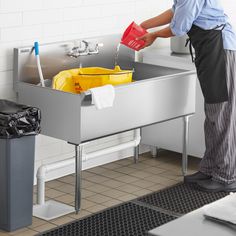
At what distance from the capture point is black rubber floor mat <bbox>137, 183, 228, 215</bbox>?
16.0 feet

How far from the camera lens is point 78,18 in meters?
5.34

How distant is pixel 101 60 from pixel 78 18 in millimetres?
372

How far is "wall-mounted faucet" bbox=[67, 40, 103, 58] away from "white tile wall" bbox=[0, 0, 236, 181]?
112 mm

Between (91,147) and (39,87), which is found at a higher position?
(39,87)

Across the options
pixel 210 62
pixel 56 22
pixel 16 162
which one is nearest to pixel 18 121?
pixel 16 162

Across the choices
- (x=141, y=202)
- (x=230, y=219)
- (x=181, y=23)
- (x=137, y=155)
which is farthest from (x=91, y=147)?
(x=230, y=219)

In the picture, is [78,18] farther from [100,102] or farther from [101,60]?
[100,102]

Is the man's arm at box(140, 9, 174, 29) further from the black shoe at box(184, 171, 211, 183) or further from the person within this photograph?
the black shoe at box(184, 171, 211, 183)

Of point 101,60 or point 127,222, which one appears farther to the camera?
point 101,60

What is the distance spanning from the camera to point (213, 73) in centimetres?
506

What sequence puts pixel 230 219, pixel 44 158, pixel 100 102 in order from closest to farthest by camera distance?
pixel 230 219 < pixel 100 102 < pixel 44 158

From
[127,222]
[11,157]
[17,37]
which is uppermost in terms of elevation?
[17,37]

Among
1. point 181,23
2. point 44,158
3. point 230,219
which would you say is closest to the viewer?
point 230,219

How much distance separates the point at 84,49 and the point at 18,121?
1174mm
